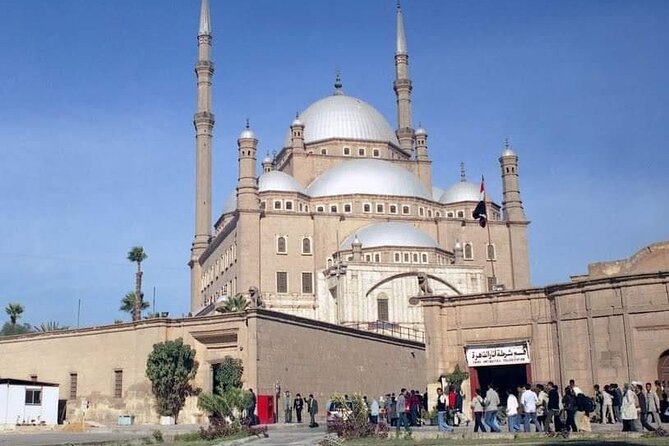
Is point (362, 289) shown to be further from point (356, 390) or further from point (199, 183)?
point (199, 183)

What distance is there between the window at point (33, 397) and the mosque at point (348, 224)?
734 inches

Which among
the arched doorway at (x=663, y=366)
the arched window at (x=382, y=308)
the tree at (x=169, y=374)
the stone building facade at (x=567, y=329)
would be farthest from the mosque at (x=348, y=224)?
the arched doorway at (x=663, y=366)

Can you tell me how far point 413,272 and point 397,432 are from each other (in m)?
31.1

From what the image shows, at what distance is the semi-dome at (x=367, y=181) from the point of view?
190 feet

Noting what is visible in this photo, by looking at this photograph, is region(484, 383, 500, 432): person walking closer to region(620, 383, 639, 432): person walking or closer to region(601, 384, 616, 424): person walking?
region(620, 383, 639, 432): person walking

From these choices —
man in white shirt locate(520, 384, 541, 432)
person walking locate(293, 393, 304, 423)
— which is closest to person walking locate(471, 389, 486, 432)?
man in white shirt locate(520, 384, 541, 432)

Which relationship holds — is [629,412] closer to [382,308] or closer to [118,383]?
[118,383]

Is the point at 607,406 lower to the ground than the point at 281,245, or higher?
lower

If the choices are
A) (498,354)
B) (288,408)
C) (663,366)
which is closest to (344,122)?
(288,408)

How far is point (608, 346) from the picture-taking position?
2327 cm

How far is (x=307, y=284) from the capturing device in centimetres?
5438

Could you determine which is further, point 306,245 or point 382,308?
point 306,245

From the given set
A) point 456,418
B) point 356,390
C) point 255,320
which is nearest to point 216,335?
point 255,320

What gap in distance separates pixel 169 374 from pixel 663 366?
15.7 m
